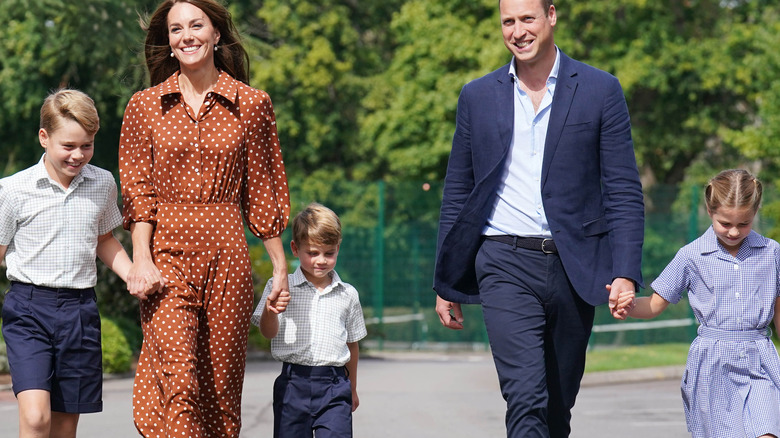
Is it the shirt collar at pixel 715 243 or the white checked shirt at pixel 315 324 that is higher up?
the shirt collar at pixel 715 243

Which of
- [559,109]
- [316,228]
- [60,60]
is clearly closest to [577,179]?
[559,109]

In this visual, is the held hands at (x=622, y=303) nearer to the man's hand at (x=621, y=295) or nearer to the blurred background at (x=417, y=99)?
the man's hand at (x=621, y=295)

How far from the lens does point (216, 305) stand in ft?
16.3

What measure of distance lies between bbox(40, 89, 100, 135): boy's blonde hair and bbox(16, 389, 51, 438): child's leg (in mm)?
1127

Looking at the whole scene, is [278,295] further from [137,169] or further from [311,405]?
[137,169]

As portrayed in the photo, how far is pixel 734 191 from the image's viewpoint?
16.9 feet

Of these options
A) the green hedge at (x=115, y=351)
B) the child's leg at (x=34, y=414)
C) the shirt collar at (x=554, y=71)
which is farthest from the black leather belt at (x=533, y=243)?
the green hedge at (x=115, y=351)

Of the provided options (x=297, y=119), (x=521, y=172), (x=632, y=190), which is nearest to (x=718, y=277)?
(x=632, y=190)

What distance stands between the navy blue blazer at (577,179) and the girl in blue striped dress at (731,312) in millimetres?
404

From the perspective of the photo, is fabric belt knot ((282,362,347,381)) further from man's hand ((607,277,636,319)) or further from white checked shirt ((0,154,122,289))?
man's hand ((607,277,636,319))

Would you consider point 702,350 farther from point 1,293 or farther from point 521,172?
point 1,293

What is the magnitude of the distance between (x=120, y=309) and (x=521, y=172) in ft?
32.8

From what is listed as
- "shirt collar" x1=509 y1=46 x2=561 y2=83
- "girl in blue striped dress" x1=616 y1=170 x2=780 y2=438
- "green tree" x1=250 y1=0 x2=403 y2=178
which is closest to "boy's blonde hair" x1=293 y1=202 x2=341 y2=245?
"shirt collar" x1=509 y1=46 x2=561 y2=83

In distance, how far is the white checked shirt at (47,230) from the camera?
526cm
